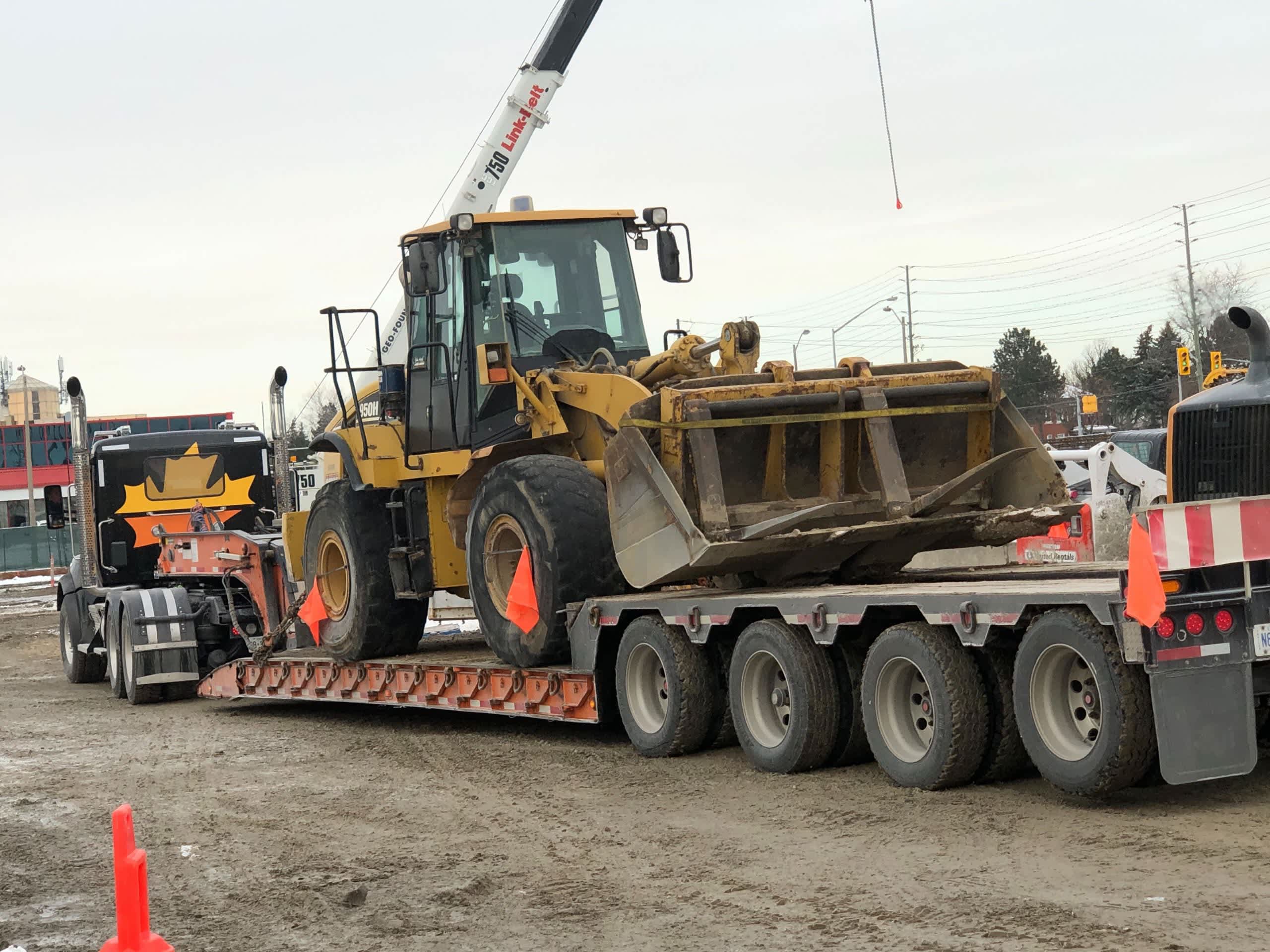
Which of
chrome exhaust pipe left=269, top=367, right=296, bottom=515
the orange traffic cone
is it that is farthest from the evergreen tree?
the orange traffic cone

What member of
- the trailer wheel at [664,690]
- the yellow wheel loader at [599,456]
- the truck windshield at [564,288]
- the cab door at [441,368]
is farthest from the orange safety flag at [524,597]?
the truck windshield at [564,288]

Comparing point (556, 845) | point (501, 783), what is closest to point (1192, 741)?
point (556, 845)

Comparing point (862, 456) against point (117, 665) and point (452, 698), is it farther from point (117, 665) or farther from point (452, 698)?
point (117, 665)

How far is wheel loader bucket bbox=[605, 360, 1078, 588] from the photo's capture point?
979 centimetres

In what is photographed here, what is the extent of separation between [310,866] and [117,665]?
10017mm

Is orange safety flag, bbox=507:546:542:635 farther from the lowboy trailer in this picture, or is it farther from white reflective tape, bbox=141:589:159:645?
white reflective tape, bbox=141:589:159:645

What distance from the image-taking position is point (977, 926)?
5.83m

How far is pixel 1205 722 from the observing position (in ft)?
23.9

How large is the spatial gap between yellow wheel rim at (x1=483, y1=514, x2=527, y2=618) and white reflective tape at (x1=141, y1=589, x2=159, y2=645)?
607 centimetres

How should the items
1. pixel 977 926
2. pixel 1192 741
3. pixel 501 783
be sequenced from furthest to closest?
1. pixel 501 783
2. pixel 1192 741
3. pixel 977 926

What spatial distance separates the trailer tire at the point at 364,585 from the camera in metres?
13.1

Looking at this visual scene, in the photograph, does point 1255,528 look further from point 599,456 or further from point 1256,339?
point 599,456

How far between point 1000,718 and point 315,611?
7.20 metres

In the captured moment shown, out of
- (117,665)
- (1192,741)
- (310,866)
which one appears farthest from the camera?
(117,665)
